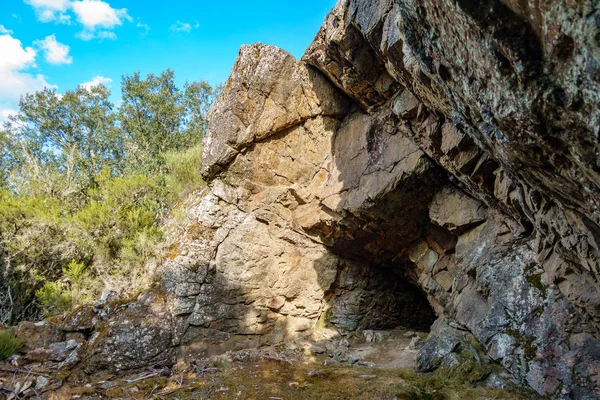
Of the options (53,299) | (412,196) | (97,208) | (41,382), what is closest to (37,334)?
(41,382)

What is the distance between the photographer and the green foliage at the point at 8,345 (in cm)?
725

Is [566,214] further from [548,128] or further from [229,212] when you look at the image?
[229,212]

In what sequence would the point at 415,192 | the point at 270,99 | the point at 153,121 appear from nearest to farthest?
1. the point at 415,192
2. the point at 270,99
3. the point at 153,121

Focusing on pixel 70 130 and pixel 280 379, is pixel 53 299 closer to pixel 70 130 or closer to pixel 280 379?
pixel 280 379

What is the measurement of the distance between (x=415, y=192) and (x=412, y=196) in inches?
5.0

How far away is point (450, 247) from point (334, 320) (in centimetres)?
361

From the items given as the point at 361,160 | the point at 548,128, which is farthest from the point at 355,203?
the point at 548,128

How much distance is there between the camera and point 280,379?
22.2ft

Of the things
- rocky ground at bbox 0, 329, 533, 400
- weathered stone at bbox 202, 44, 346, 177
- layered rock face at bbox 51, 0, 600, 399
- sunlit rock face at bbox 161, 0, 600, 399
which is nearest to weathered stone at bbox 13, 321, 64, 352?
rocky ground at bbox 0, 329, 533, 400

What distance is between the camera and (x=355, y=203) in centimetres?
860

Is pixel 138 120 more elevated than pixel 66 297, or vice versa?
pixel 138 120

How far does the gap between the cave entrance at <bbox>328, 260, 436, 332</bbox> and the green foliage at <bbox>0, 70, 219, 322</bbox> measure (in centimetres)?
529

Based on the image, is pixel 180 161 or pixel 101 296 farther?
pixel 180 161

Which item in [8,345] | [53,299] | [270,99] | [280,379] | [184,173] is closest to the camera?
[280,379]
